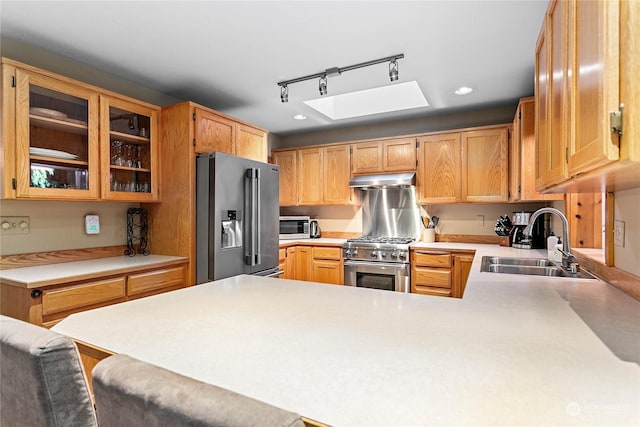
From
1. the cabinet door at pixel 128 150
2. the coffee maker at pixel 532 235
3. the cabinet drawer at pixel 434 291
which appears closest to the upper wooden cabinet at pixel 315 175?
the cabinet drawer at pixel 434 291

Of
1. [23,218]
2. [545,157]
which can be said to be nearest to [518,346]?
[545,157]

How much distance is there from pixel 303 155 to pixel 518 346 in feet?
13.0

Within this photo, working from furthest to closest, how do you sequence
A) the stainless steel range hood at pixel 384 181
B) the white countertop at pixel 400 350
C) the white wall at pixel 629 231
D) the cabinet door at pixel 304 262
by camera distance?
the cabinet door at pixel 304 262 → the stainless steel range hood at pixel 384 181 → the white wall at pixel 629 231 → the white countertop at pixel 400 350

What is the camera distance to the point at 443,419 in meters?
0.58

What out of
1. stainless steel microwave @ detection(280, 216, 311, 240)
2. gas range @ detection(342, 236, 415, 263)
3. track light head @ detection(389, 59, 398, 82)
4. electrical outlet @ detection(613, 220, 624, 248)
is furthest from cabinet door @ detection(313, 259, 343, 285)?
electrical outlet @ detection(613, 220, 624, 248)

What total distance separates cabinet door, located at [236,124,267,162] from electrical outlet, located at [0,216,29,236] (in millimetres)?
1733

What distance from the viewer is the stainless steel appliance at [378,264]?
3.66 m

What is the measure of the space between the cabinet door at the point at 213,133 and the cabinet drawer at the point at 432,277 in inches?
89.1

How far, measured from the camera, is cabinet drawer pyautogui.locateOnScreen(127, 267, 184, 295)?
2.43 m

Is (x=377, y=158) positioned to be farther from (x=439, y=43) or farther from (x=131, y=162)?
(x=131, y=162)

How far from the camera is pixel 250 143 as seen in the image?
3604 mm

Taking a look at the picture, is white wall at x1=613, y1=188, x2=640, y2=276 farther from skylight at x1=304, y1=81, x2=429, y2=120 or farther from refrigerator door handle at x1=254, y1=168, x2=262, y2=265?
refrigerator door handle at x1=254, y1=168, x2=262, y2=265

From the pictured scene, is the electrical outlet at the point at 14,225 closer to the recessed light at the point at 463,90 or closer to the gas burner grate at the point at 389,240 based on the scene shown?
the gas burner grate at the point at 389,240

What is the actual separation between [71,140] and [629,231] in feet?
10.9
